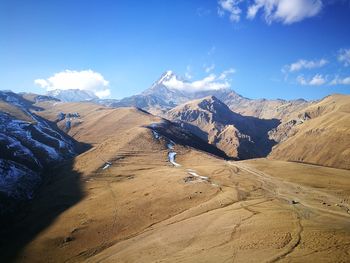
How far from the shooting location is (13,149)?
452 feet

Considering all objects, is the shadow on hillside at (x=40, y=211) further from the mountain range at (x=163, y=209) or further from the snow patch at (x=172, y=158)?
the snow patch at (x=172, y=158)

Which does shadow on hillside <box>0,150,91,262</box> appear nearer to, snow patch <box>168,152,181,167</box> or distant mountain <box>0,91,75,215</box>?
distant mountain <box>0,91,75,215</box>

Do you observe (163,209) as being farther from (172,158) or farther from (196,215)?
(172,158)

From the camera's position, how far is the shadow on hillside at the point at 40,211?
229ft

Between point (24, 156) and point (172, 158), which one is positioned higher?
point (172, 158)

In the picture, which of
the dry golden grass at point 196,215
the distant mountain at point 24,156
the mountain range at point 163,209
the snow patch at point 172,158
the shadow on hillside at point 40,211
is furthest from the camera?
the snow patch at point 172,158

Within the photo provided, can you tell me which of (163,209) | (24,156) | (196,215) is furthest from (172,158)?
(196,215)

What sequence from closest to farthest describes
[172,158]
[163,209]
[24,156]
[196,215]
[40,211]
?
1. [196,215]
2. [163,209]
3. [40,211]
4. [24,156]
5. [172,158]

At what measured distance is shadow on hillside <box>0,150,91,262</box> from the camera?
69938 mm

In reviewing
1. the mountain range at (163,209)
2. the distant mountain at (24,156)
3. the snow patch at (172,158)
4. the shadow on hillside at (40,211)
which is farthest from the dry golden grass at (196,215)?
the distant mountain at (24,156)

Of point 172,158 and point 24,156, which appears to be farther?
point 172,158

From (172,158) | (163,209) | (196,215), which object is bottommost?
(163,209)

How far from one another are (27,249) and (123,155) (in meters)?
69.2

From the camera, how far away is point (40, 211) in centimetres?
8831
